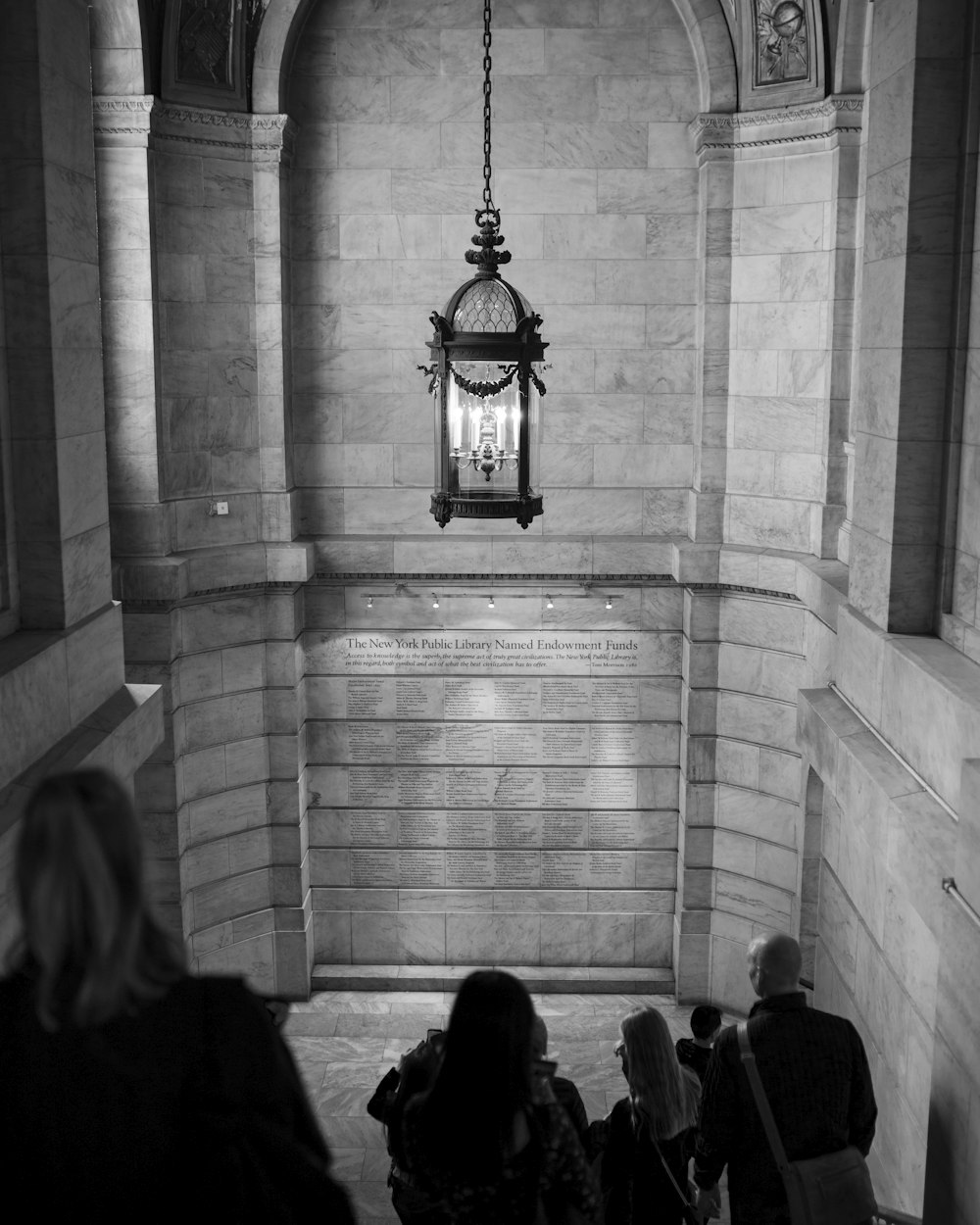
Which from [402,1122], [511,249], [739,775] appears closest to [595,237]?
[511,249]

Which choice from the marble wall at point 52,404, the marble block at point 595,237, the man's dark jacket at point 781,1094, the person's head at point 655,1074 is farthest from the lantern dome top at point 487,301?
the man's dark jacket at point 781,1094

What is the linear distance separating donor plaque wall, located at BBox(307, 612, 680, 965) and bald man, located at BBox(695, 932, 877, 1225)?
738cm

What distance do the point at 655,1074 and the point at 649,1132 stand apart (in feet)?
1.03

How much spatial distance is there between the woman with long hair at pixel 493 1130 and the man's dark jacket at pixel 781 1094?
4.46 ft

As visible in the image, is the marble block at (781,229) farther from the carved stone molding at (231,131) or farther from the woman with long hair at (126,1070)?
the woman with long hair at (126,1070)

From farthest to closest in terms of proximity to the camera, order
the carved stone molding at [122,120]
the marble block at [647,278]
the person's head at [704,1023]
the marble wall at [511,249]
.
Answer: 1. the marble block at [647,278]
2. the marble wall at [511,249]
3. the carved stone molding at [122,120]
4. the person's head at [704,1023]

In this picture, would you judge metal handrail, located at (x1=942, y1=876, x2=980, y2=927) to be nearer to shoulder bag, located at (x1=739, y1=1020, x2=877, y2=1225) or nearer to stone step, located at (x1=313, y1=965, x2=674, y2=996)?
shoulder bag, located at (x1=739, y1=1020, x2=877, y2=1225)

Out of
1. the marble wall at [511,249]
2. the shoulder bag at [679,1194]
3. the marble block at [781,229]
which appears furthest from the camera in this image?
the marble wall at [511,249]

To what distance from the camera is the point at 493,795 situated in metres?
12.6

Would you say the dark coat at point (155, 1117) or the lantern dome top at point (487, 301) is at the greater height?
the lantern dome top at point (487, 301)

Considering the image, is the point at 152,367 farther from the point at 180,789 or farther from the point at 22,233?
the point at 22,233

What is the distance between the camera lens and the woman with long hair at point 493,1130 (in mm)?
3258

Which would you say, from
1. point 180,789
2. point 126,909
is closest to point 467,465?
point 180,789

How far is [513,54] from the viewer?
11617mm
